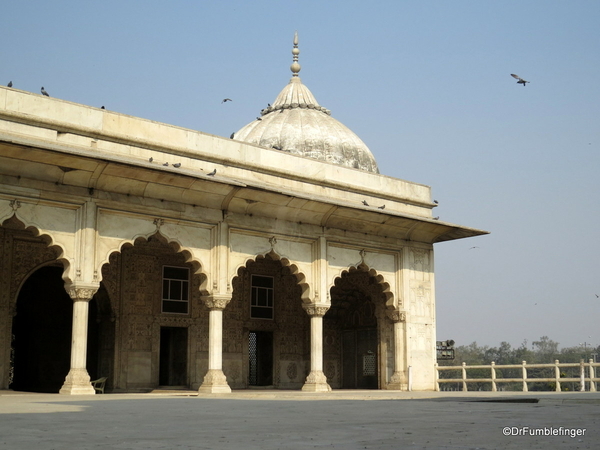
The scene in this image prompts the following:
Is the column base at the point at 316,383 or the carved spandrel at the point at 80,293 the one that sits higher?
the carved spandrel at the point at 80,293

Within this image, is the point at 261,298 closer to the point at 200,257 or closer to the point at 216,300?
the point at 216,300

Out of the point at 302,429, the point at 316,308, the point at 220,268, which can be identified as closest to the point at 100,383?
the point at 220,268

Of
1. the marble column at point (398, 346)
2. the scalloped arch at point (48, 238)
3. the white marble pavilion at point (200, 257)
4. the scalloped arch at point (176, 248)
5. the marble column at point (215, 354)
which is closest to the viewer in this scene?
the scalloped arch at point (48, 238)

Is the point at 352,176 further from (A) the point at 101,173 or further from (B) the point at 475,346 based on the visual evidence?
(B) the point at 475,346

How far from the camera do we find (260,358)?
21375 millimetres

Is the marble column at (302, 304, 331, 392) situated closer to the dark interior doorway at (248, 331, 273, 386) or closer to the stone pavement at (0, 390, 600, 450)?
the dark interior doorway at (248, 331, 273, 386)

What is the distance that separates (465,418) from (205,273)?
9.84m

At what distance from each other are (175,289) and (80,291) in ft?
16.2

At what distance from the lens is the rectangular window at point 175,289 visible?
18.8 metres

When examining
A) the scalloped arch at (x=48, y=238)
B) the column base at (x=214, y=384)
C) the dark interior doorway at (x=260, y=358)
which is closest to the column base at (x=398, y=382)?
the dark interior doorway at (x=260, y=358)

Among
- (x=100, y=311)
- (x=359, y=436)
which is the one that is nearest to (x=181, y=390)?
(x=100, y=311)

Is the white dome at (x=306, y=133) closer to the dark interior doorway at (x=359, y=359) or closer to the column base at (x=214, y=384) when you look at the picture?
the dark interior doorway at (x=359, y=359)

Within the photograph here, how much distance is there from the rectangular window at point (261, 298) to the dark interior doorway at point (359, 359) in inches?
101

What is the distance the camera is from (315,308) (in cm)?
1814
